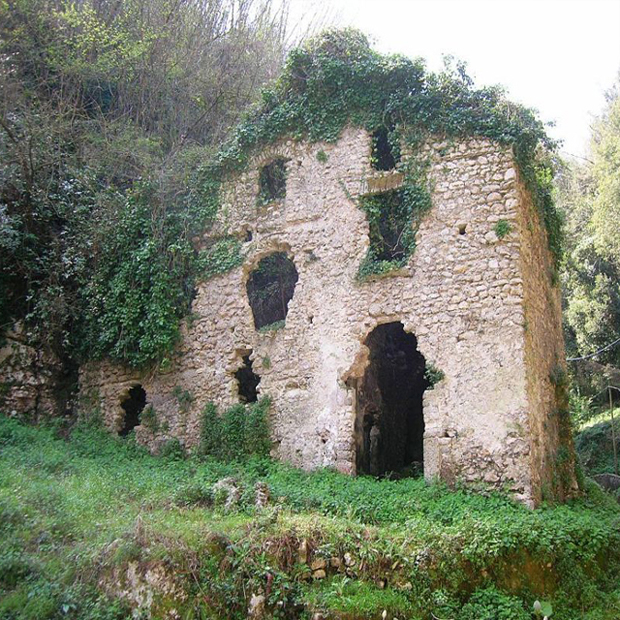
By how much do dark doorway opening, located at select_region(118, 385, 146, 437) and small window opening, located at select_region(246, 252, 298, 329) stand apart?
2.92 m

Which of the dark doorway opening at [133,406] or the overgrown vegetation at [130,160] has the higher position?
the overgrown vegetation at [130,160]

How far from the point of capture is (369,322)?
12.0m

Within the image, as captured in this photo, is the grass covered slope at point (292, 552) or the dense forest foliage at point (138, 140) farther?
the dense forest foliage at point (138, 140)

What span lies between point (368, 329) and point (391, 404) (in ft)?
11.6

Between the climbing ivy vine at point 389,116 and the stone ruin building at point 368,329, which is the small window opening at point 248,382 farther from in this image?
Answer: the climbing ivy vine at point 389,116

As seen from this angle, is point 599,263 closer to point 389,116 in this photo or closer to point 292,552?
point 389,116

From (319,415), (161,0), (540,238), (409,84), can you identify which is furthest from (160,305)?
(161,0)

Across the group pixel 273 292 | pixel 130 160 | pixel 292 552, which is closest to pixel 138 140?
pixel 130 160

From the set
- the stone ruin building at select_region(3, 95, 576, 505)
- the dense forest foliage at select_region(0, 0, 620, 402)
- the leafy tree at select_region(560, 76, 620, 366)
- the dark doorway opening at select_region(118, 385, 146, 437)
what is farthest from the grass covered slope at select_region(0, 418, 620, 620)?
the leafy tree at select_region(560, 76, 620, 366)

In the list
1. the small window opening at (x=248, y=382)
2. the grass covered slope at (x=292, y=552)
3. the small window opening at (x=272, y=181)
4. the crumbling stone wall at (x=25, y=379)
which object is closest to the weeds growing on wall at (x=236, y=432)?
the small window opening at (x=248, y=382)

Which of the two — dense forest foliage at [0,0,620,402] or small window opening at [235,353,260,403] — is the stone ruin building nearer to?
small window opening at [235,353,260,403]

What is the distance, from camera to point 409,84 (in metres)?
13.0

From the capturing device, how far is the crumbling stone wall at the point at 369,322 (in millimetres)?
10836

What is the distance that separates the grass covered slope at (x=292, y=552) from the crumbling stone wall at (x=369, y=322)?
104 centimetres
